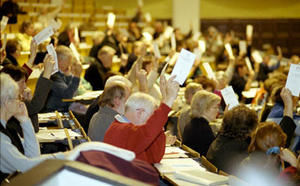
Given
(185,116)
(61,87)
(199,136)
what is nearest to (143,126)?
(199,136)

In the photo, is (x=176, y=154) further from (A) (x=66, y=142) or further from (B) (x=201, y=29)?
(B) (x=201, y=29)

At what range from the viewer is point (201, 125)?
4.49 meters

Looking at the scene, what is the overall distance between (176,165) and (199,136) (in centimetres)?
100

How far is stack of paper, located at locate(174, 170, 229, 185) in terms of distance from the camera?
9.79 ft

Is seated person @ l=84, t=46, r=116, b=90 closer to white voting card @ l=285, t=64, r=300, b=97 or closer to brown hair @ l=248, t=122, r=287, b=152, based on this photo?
white voting card @ l=285, t=64, r=300, b=97

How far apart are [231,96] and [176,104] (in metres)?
1.92

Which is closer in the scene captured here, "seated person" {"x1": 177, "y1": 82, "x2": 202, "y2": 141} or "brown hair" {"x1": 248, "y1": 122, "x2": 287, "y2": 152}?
"brown hair" {"x1": 248, "y1": 122, "x2": 287, "y2": 152}

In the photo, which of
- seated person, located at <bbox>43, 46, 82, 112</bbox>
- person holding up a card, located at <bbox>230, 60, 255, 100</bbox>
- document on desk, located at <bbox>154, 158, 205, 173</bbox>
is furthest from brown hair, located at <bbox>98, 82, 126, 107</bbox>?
person holding up a card, located at <bbox>230, 60, 255, 100</bbox>

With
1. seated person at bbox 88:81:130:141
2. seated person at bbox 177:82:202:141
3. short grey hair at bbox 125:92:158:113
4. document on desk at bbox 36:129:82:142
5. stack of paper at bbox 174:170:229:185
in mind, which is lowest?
seated person at bbox 177:82:202:141

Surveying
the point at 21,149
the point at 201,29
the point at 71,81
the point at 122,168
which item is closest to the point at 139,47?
the point at 71,81

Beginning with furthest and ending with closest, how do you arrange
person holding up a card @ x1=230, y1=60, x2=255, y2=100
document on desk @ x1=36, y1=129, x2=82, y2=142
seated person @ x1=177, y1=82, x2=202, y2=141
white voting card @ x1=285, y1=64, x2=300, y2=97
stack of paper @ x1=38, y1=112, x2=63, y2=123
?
person holding up a card @ x1=230, y1=60, x2=255, y2=100, seated person @ x1=177, y1=82, x2=202, y2=141, stack of paper @ x1=38, y1=112, x2=63, y2=123, white voting card @ x1=285, y1=64, x2=300, y2=97, document on desk @ x1=36, y1=129, x2=82, y2=142

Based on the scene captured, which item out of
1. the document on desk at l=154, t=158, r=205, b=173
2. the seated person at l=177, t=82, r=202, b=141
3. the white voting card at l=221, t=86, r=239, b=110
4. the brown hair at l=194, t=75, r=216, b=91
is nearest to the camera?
the document on desk at l=154, t=158, r=205, b=173

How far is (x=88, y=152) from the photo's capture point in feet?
7.34

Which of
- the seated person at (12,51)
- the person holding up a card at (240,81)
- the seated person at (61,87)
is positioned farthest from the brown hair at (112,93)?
the person holding up a card at (240,81)
